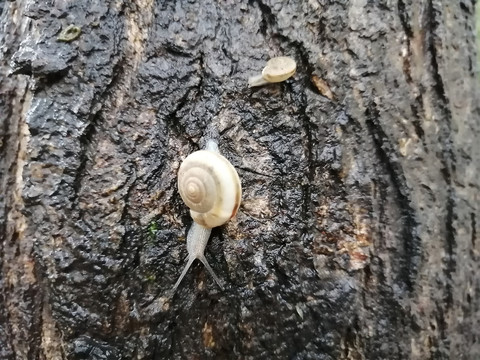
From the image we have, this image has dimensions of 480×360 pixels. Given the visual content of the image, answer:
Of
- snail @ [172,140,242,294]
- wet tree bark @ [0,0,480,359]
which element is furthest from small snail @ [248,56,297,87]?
snail @ [172,140,242,294]

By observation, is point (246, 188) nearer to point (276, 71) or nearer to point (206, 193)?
point (206, 193)

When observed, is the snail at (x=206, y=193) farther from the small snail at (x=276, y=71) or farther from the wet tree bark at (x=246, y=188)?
the small snail at (x=276, y=71)

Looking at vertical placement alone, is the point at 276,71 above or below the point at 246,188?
above

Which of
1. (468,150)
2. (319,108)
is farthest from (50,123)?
(468,150)

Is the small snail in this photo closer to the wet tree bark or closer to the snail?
the wet tree bark

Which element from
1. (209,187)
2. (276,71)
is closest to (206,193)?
(209,187)

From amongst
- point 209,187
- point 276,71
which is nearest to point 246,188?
point 209,187
